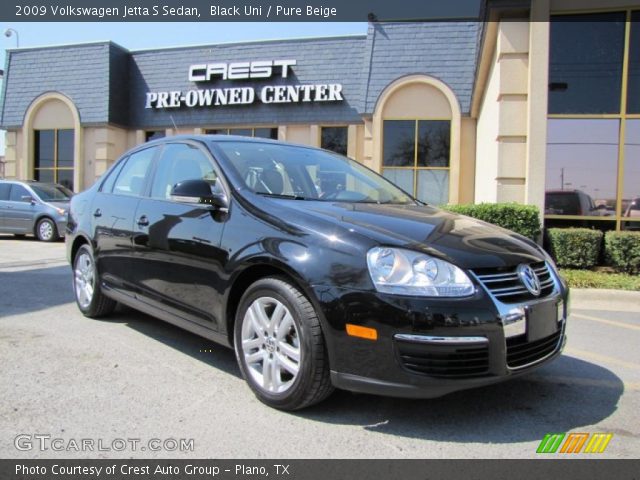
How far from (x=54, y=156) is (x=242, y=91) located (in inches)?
289

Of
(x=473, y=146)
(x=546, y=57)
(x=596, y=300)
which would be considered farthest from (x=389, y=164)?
(x=596, y=300)

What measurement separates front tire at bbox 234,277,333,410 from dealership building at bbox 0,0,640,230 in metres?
6.95

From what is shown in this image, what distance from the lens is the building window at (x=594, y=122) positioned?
9.11m

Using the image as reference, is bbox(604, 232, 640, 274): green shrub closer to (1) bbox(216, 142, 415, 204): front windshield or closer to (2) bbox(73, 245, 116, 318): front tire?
(1) bbox(216, 142, 415, 204): front windshield

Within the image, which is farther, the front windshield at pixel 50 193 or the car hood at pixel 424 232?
the front windshield at pixel 50 193

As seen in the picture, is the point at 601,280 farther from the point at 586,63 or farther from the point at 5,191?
the point at 5,191

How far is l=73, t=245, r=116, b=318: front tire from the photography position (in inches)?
194

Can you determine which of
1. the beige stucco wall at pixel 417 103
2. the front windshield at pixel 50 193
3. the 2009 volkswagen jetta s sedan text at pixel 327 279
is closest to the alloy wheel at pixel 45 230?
the front windshield at pixel 50 193

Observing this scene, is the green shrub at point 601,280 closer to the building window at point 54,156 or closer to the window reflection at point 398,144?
the window reflection at point 398,144

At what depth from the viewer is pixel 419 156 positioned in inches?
586
